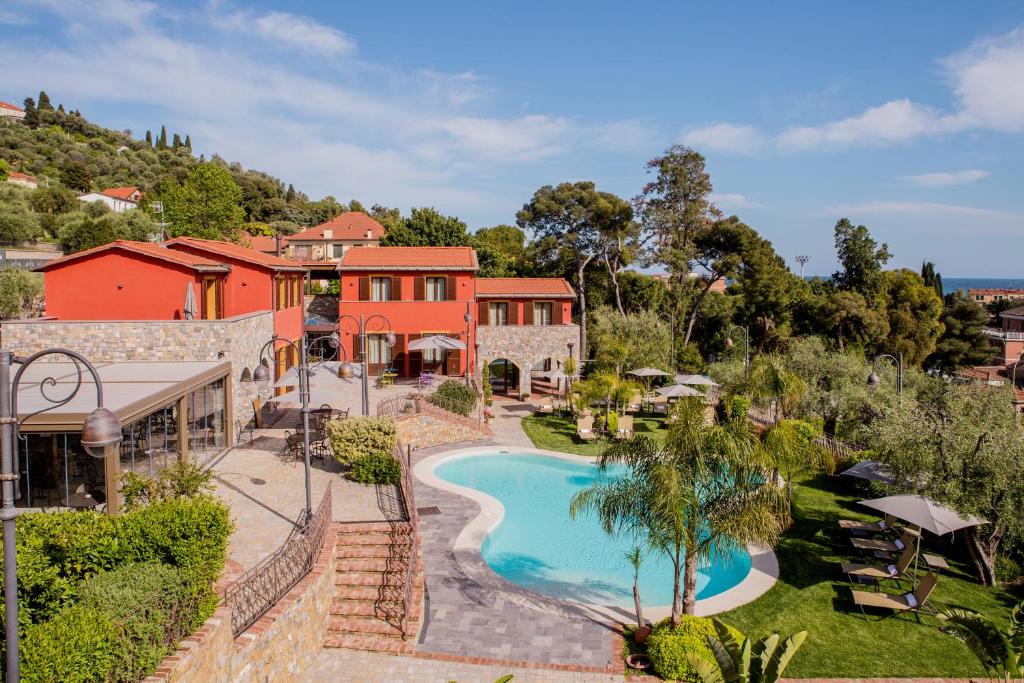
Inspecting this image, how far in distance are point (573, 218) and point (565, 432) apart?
18830 mm

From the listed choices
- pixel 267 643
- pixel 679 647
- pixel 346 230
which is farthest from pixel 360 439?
pixel 346 230

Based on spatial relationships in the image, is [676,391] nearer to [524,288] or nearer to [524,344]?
[524,344]

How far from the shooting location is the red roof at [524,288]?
3388 centimetres

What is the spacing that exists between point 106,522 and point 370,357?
22632 millimetres

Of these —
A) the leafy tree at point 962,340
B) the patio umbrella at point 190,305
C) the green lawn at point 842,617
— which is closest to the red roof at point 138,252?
the patio umbrella at point 190,305

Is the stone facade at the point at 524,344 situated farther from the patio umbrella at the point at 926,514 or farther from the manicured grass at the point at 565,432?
the patio umbrella at the point at 926,514

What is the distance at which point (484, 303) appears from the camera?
33.6 metres

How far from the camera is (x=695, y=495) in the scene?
32.4 ft

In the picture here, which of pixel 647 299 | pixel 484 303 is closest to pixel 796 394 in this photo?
pixel 484 303

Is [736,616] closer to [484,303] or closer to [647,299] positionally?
[484,303]

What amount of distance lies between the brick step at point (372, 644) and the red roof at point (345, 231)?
5429 cm

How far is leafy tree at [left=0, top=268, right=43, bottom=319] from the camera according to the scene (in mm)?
33219

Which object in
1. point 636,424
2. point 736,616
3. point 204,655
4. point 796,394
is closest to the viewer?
point 204,655

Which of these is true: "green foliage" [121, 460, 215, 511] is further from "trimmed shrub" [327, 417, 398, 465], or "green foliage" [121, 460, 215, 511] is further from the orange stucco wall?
the orange stucco wall
